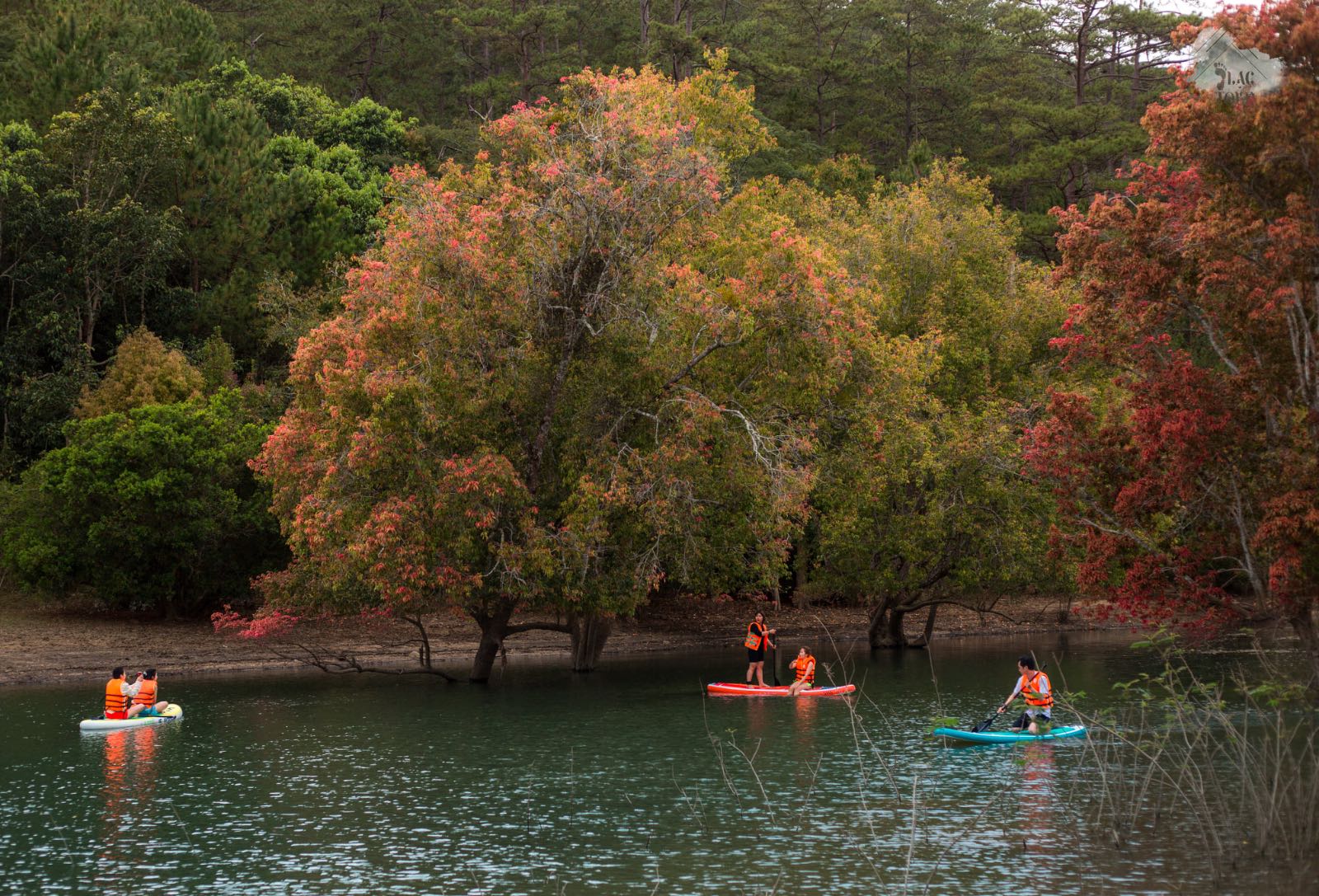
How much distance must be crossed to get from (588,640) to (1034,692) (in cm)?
1696

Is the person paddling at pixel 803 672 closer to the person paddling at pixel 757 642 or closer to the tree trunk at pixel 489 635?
the person paddling at pixel 757 642

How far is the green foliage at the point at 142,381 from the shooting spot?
155 ft

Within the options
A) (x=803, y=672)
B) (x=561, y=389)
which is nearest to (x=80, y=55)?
(x=561, y=389)

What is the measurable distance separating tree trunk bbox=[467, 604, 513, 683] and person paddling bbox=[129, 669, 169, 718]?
9.08 metres

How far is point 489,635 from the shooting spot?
124ft

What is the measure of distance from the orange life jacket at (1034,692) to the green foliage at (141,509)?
2792 centimetres

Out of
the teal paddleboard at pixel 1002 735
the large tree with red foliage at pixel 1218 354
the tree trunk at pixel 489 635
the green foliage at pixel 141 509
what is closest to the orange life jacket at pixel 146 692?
the tree trunk at pixel 489 635

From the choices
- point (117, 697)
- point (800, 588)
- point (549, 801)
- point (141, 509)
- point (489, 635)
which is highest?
point (141, 509)

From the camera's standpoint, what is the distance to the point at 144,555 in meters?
44.6

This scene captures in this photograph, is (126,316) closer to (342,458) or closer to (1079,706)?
(342,458)

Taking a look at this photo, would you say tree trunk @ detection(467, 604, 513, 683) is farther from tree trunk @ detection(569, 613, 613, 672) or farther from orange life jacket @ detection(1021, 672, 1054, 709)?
orange life jacket @ detection(1021, 672, 1054, 709)

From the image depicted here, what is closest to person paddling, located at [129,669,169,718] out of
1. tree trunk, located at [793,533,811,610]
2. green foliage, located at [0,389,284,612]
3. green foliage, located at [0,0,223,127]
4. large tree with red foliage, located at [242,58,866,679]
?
large tree with red foliage, located at [242,58,866,679]

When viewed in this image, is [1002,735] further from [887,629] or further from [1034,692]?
[887,629]

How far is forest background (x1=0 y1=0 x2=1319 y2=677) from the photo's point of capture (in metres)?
33.3
